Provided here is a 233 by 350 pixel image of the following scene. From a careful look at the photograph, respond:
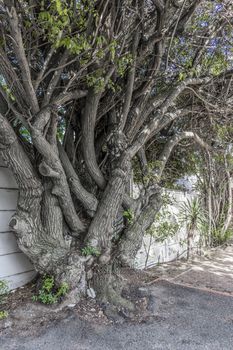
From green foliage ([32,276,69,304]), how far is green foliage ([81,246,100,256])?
1.09ft

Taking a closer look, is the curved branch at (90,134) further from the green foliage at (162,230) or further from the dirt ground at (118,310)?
the green foliage at (162,230)

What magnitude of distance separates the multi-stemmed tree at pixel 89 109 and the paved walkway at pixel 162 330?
374 mm

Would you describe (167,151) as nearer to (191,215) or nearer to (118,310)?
(191,215)

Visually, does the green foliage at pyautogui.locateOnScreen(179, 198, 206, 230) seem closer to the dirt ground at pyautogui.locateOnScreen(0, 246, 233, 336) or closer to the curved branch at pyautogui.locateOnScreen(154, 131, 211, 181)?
the dirt ground at pyautogui.locateOnScreen(0, 246, 233, 336)

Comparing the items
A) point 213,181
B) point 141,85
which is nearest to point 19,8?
point 141,85

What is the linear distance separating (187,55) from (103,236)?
2735 mm

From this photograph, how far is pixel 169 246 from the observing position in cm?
470

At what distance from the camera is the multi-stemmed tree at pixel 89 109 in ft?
7.25

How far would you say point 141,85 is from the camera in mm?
3166

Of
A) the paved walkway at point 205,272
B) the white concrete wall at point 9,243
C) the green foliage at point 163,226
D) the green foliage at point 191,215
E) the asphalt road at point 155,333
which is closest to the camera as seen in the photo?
the asphalt road at point 155,333

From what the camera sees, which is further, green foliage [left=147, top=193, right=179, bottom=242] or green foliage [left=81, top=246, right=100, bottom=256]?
green foliage [left=147, top=193, right=179, bottom=242]

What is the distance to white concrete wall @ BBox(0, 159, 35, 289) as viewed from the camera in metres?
2.67

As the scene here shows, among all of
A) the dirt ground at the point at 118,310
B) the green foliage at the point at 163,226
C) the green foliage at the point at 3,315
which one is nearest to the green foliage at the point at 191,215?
the green foliage at the point at 163,226

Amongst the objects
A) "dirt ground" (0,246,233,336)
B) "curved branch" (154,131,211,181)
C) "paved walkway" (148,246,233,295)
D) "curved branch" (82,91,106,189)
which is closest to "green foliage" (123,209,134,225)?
"curved branch" (82,91,106,189)
